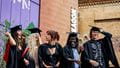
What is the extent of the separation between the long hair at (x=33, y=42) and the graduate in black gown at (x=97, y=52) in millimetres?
1077

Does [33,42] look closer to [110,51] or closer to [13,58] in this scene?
[13,58]

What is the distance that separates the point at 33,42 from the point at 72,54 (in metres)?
0.93

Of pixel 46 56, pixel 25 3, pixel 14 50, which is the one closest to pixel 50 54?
pixel 46 56

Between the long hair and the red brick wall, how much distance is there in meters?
6.77

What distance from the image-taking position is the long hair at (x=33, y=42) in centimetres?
912

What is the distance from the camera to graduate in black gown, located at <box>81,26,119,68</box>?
9336 mm

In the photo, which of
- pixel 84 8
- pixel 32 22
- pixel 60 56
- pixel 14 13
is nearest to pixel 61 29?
pixel 32 22

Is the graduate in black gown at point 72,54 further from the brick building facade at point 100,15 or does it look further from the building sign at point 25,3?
the brick building facade at point 100,15

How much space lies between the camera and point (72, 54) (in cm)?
950

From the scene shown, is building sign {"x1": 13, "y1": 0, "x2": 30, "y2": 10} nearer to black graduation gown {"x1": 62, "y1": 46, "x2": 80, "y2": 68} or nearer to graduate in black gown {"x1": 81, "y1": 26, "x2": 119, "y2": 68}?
black graduation gown {"x1": 62, "y1": 46, "x2": 80, "y2": 68}

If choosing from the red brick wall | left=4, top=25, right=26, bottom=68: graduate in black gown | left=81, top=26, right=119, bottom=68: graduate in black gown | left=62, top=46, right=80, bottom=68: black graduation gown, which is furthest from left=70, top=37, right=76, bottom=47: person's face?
the red brick wall

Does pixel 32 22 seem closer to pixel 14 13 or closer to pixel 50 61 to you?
pixel 14 13

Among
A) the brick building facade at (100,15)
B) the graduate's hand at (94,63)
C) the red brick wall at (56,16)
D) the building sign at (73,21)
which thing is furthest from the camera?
the brick building facade at (100,15)

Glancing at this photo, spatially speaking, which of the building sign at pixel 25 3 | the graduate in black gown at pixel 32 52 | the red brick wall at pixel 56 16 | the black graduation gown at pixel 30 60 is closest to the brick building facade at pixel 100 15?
the red brick wall at pixel 56 16
